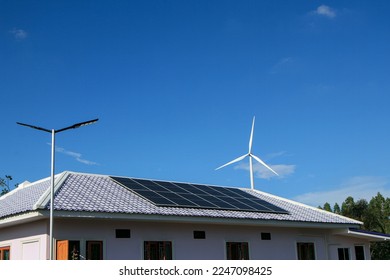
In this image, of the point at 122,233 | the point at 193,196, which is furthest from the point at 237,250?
the point at 122,233

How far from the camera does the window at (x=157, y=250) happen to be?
20.8 meters

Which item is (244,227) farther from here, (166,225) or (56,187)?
(56,187)

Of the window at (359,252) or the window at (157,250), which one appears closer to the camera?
the window at (157,250)

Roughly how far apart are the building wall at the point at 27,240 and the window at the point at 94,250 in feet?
5.07

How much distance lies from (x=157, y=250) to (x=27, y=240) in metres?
4.89

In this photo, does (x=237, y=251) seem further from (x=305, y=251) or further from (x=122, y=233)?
(x=122, y=233)

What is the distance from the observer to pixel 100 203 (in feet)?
66.8

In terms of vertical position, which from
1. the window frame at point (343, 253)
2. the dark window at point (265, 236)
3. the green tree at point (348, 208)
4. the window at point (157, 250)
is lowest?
the window frame at point (343, 253)

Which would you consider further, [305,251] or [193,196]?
[305,251]

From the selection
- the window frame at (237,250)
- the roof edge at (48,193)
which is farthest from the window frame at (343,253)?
the roof edge at (48,193)

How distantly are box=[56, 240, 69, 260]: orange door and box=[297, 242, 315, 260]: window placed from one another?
11815 mm

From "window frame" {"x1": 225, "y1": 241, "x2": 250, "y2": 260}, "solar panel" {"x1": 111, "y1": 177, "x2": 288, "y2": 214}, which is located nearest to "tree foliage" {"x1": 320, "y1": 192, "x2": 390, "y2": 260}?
Result: "solar panel" {"x1": 111, "y1": 177, "x2": 288, "y2": 214}

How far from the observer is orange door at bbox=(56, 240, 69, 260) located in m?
18.5

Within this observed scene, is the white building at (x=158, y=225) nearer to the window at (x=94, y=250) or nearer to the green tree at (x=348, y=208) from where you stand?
the window at (x=94, y=250)
